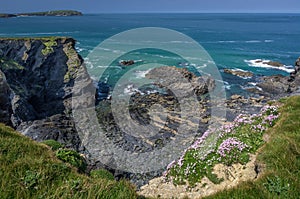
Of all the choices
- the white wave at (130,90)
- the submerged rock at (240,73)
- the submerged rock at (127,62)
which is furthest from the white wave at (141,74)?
the submerged rock at (240,73)

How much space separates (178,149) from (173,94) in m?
20.5

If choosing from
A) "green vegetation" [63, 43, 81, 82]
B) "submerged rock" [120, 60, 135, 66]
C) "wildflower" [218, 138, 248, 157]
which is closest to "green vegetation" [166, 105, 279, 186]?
"wildflower" [218, 138, 248, 157]

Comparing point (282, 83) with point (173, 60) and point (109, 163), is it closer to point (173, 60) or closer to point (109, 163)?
point (173, 60)

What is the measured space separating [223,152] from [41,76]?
125ft

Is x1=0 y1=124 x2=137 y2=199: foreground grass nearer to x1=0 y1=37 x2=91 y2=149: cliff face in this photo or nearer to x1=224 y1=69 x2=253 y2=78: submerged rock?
x1=0 y1=37 x2=91 y2=149: cliff face

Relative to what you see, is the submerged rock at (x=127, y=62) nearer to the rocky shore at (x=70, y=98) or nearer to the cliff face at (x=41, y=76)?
the rocky shore at (x=70, y=98)

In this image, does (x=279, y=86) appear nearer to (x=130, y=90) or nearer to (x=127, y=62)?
(x=130, y=90)

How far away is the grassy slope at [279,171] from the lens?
622 centimetres

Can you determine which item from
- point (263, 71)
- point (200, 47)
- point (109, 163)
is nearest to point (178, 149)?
point (109, 163)

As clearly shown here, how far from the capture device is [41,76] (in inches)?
1690

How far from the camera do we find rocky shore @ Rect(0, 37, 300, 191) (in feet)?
95.7

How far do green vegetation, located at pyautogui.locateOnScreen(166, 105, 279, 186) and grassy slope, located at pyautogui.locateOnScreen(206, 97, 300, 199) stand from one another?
3.51 ft

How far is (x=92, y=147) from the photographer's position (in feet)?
88.6

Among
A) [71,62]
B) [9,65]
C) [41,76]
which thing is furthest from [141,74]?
[9,65]
